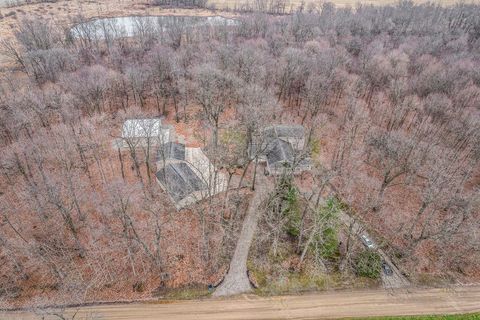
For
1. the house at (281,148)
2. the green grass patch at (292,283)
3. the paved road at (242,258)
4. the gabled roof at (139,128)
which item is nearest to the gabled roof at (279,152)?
the house at (281,148)

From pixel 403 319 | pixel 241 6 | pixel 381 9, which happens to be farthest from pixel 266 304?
pixel 241 6

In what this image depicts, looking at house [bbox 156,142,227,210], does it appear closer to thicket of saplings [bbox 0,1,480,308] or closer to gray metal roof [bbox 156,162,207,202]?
gray metal roof [bbox 156,162,207,202]

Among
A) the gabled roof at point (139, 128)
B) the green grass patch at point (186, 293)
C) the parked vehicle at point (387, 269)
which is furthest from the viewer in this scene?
the gabled roof at point (139, 128)

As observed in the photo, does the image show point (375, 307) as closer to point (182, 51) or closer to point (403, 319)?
point (403, 319)

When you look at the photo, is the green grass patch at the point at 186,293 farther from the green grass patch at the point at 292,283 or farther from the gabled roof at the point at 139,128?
the gabled roof at the point at 139,128

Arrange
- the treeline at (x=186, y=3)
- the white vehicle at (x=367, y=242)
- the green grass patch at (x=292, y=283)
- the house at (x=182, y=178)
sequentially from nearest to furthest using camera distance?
the green grass patch at (x=292, y=283), the white vehicle at (x=367, y=242), the house at (x=182, y=178), the treeline at (x=186, y=3)

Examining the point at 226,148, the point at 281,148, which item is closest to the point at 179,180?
the point at 226,148

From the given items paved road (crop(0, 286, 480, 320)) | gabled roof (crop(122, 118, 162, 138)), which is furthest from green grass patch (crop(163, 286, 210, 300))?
gabled roof (crop(122, 118, 162, 138))

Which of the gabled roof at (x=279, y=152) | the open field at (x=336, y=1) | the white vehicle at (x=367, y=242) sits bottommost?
the white vehicle at (x=367, y=242)
